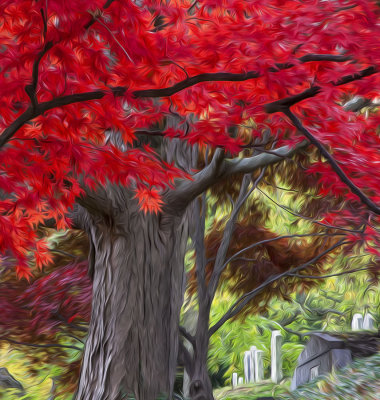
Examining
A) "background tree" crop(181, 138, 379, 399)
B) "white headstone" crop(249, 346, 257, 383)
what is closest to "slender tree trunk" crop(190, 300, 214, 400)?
"background tree" crop(181, 138, 379, 399)

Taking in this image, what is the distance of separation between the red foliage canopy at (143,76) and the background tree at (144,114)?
0.01m

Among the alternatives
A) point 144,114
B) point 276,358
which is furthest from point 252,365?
point 144,114

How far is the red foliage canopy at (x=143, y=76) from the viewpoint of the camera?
411 cm

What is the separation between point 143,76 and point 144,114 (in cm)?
117

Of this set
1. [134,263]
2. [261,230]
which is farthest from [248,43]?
[261,230]

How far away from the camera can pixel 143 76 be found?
14.7 ft

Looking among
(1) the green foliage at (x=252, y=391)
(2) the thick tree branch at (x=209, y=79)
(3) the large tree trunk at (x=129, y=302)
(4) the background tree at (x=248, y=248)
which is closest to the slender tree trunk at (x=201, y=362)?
(4) the background tree at (x=248, y=248)

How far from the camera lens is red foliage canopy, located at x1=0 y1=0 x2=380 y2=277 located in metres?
4.11

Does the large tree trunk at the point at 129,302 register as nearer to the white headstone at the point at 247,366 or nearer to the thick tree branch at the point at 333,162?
the thick tree branch at the point at 333,162

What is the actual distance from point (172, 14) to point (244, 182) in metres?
4.25

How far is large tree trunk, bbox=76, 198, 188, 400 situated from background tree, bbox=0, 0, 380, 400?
1cm

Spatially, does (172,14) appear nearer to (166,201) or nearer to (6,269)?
(166,201)

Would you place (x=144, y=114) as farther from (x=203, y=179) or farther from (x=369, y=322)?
(x=369, y=322)

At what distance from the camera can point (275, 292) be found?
36.4 feet
